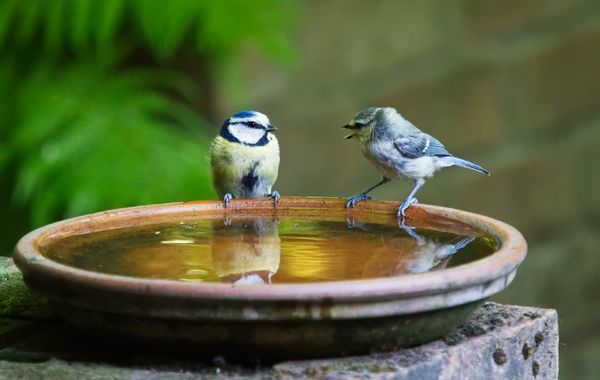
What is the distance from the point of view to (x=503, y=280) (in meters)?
1.95

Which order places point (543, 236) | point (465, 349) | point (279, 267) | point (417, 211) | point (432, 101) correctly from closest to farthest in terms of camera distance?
point (465, 349), point (279, 267), point (417, 211), point (432, 101), point (543, 236)

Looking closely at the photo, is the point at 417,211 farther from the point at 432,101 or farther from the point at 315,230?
the point at 432,101

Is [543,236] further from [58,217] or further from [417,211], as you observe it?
[417,211]

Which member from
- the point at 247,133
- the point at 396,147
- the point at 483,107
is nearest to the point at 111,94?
the point at 247,133

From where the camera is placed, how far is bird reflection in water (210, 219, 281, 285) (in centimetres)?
208

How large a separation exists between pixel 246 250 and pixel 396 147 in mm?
1093

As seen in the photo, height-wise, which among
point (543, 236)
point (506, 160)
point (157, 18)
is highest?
point (157, 18)

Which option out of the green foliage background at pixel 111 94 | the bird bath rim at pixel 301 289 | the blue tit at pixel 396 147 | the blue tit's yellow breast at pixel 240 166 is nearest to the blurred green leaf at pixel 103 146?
the green foliage background at pixel 111 94

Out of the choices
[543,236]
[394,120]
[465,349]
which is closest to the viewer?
[465,349]

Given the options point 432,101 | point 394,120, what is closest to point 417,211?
point 394,120

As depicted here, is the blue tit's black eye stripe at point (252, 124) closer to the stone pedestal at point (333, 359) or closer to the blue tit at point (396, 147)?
the blue tit at point (396, 147)

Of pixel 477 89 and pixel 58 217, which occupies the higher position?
pixel 477 89

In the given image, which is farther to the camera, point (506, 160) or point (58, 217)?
point (506, 160)

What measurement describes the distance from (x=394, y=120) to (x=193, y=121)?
3.64 ft
